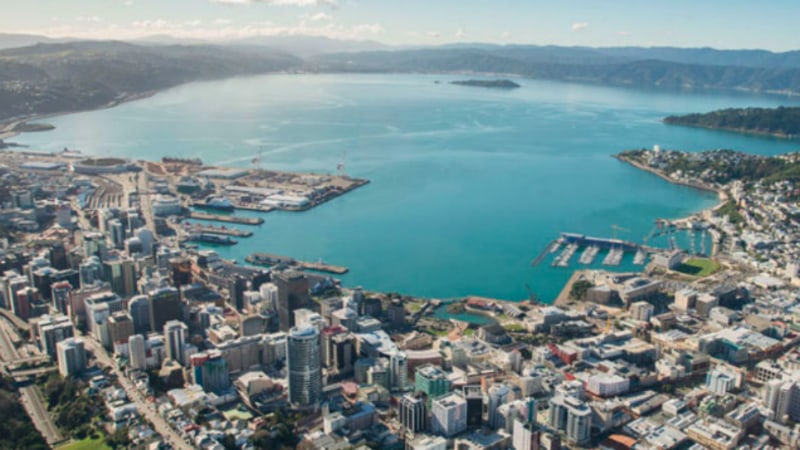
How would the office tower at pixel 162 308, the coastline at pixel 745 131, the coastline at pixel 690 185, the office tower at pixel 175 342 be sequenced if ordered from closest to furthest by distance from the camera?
the office tower at pixel 175 342 → the office tower at pixel 162 308 → the coastline at pixel 690 185 → the coastline at pixel 745 131

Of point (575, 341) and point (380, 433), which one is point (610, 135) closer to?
point (575, 341)

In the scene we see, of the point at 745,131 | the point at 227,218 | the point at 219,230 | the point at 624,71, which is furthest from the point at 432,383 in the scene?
the point at 624,71

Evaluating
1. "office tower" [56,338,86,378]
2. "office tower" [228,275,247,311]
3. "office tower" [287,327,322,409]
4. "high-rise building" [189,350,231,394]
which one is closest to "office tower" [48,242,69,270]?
"office tower" [228,275,247,311]

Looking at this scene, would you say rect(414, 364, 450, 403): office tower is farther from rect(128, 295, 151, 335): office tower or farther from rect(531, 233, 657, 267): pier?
rect(531, 233, 657, 267): pier

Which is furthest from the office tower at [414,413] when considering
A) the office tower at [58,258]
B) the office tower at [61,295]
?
the office tower at [58,258]

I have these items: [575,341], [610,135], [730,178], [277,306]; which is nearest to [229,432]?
[277,306]

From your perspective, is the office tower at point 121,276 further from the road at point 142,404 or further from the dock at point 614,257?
the dock at point 614,257

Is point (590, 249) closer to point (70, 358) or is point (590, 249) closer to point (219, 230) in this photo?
point (219, 230)
